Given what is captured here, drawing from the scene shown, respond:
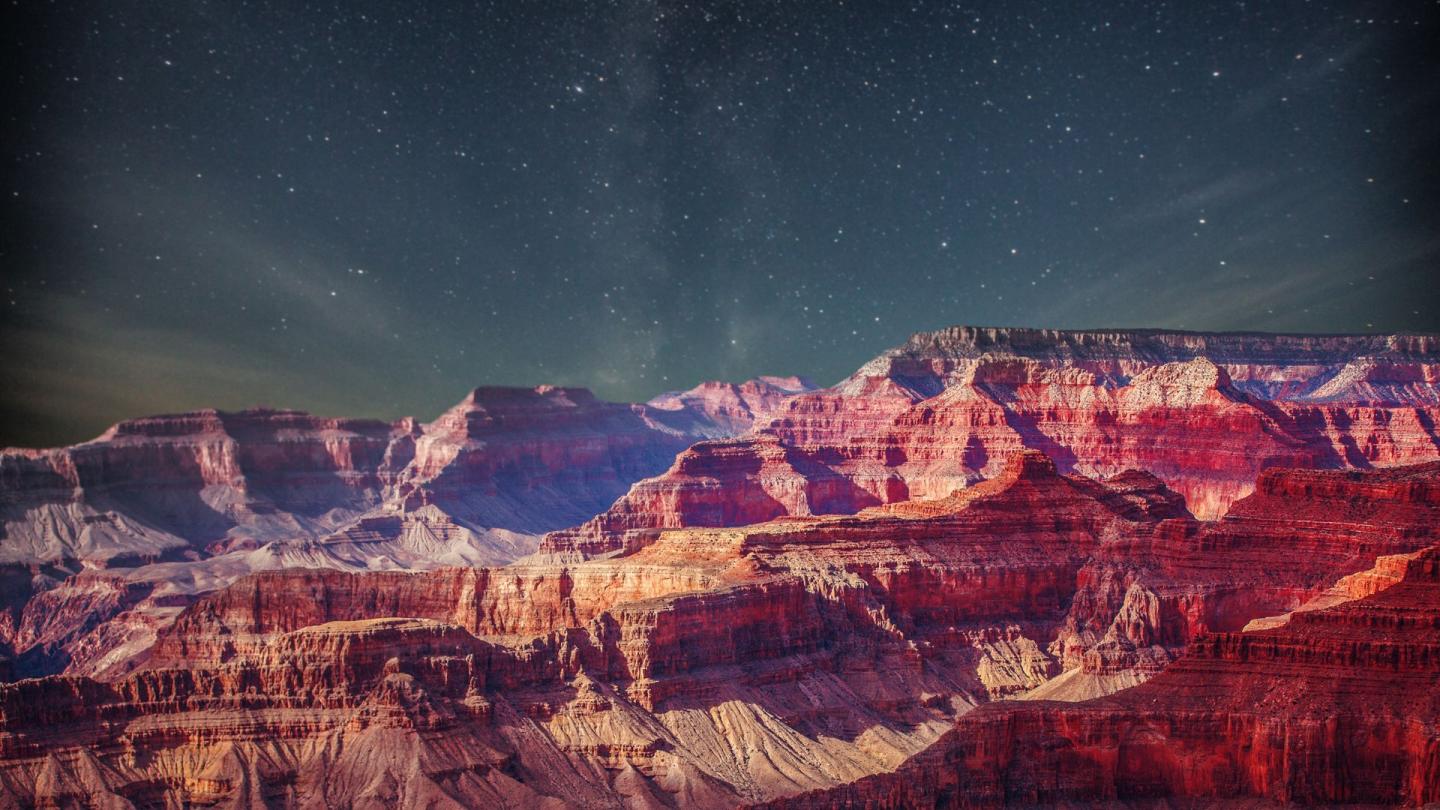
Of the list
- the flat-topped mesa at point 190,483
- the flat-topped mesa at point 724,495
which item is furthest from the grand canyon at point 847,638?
the flat-topped mesa at point 190,483

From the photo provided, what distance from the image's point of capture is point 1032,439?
13575cm

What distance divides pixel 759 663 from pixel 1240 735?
26535 mm

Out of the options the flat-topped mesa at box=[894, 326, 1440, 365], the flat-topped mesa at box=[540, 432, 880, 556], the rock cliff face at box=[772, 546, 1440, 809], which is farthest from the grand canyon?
the flat-topped mesa at box=[894, 326, 1440, 365]

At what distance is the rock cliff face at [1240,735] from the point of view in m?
48.4

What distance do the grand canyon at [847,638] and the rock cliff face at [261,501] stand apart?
2.61 feet

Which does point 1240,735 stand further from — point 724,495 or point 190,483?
point 190,483

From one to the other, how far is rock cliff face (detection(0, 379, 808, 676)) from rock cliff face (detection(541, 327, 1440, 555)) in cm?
2542

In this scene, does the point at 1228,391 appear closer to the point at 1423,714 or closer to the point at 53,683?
the point at 1423,714

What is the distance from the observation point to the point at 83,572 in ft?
433

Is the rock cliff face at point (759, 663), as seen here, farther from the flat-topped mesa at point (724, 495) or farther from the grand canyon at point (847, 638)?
the flat-topped mesa at point (724, 495)

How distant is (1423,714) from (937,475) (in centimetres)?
8341

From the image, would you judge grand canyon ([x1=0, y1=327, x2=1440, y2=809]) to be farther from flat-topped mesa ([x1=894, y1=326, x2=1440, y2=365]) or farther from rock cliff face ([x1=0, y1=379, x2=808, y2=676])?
flat-topped mesa ([x1=894, y1=326, x2=1440, y2=365])

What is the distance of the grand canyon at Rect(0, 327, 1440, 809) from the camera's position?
5081cm

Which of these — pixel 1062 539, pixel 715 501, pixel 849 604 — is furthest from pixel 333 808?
pixel 715 501
